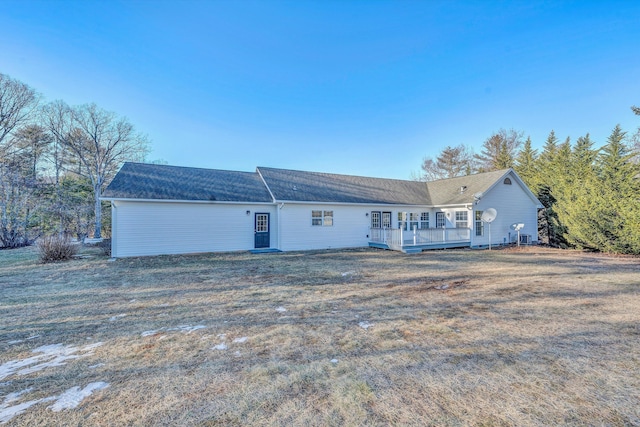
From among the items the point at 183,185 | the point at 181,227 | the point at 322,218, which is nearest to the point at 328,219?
the point at 322,218

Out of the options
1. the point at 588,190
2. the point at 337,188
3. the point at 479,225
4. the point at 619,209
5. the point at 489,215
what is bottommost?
the point at 479,225

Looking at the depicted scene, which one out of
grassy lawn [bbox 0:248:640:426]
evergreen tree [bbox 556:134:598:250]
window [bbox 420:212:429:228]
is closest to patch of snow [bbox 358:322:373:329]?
grassy lawn [bbox 0:248:640:426]

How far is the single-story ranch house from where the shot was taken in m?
11.6

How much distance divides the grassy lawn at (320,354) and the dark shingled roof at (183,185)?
18.4 ft

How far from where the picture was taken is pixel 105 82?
1444 centimetres

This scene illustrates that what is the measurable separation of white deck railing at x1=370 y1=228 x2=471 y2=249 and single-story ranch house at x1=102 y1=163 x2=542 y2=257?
0.17ft

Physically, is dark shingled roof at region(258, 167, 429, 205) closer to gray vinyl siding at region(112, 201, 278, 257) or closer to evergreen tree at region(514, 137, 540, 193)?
gray vinyl siding at region(112, 201, 278, 257)

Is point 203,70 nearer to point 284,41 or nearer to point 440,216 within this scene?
point 284,41

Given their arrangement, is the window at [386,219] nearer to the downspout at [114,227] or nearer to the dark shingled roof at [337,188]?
the dark shingled roof at [337,188]

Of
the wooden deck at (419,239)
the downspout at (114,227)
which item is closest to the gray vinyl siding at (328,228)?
the wooden deck at (419,239)

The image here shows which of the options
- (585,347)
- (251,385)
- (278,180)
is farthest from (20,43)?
(585,347)

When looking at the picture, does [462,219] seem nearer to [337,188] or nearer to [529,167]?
[337,188]

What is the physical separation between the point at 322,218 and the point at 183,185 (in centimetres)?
704

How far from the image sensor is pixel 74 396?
2.38 meters
